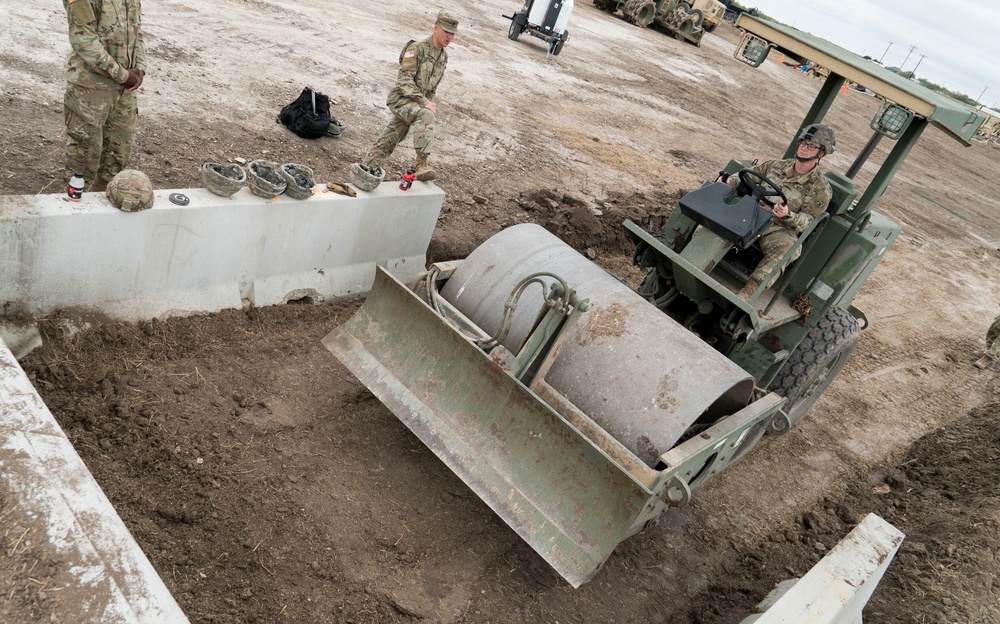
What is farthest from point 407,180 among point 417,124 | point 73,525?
point 73,525

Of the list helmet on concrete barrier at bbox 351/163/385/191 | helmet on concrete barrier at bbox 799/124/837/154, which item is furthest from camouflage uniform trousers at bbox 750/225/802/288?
helmet on concrete barrier at bbox 351/163/385/191

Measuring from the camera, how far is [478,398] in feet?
14.0

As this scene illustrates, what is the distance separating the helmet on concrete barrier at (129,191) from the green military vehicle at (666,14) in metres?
24.2

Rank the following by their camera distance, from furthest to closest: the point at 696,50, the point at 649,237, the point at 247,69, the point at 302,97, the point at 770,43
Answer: the point at 696,50, the point at 247,69, the point at 302,97, the point at 770,43, the point at 649,237

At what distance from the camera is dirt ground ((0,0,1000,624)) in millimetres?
3900

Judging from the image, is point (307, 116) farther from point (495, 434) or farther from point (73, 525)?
point (73, 525)

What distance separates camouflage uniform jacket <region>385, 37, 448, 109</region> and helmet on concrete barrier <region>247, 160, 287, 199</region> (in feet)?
6.70

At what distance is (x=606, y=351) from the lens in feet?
14.4

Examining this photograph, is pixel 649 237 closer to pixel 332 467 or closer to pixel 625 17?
pixel 332 467

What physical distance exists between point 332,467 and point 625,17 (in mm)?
25443

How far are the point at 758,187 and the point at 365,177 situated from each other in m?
2.87

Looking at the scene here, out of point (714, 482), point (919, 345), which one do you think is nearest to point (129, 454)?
point (714, 482)

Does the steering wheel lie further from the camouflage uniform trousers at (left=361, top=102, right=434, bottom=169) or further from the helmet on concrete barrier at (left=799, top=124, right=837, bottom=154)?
the camouflage uniform trousers at (left=361, top=102, right=434, bottom=169)

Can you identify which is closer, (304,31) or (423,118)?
(423,118)
